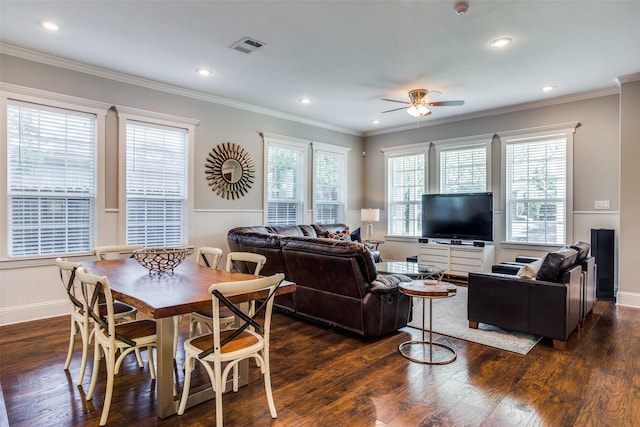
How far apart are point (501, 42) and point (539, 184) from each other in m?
2.98

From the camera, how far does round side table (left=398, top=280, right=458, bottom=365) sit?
2.95 m

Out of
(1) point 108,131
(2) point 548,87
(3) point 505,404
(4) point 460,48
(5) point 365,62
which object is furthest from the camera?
(2) point 548,87

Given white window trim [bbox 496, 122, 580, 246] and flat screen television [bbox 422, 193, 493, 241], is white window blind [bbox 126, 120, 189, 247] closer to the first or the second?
flat screen television [bbox 422, 193, 493, 241]

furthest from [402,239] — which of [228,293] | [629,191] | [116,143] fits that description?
[228,293]

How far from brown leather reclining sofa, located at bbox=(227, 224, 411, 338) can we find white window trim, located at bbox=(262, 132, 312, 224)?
212 centimetres

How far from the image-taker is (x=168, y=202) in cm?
508

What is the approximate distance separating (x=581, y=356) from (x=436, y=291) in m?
1.38

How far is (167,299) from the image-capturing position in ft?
6.55

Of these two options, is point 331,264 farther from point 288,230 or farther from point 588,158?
point 588,158

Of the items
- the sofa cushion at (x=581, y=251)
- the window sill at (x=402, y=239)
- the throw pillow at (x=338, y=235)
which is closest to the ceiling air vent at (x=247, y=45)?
the throw pillow at (x=338, y=235)

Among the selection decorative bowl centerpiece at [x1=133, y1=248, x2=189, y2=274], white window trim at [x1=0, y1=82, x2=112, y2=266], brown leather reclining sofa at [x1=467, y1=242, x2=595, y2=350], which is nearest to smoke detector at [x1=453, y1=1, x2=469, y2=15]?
brown leather reclining sofa at [x1=467, y1=242, x2=595, y2=350]

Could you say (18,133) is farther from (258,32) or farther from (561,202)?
(561,202)

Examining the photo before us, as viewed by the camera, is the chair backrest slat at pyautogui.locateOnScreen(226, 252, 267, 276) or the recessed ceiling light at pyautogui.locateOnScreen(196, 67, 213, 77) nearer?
the chair backrest slat at pyautogui.locateOnScreen(226, 252, 267, 276)

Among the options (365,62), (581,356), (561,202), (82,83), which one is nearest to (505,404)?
(581,356)
